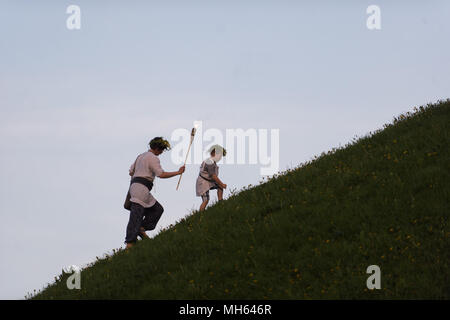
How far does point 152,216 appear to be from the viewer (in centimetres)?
1327

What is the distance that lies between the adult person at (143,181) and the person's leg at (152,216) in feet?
0.56

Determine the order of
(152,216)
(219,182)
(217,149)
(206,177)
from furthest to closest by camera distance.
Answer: (217,149) < (206,177) < (219,182) < (152,216)

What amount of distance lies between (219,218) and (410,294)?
196 inches

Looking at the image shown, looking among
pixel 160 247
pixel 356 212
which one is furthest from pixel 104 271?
pixel 356 212

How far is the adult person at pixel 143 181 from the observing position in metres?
12.7

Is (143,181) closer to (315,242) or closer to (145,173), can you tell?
(145,173)

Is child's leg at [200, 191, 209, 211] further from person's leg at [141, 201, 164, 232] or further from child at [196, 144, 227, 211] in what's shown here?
person's leg at [141, 201, 164, 232]

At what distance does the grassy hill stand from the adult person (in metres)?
0.52

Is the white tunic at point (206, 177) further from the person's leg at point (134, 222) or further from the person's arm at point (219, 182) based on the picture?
the person's leg at point (134, 222)

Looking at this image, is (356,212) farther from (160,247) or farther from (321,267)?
(160,247)

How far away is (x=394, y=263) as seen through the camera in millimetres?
9172

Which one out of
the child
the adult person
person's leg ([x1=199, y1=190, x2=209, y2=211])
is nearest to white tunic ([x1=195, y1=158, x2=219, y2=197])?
the child

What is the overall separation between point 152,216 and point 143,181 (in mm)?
1072

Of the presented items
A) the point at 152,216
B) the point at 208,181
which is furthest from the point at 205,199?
the point at 152,216
